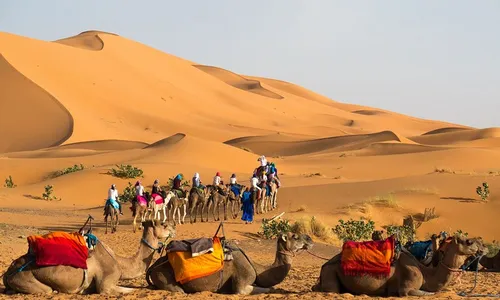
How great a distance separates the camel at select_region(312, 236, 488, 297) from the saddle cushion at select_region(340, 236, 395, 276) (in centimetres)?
9

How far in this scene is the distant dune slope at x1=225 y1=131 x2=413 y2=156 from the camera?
65938mm

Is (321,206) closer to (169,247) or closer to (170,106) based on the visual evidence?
(169,247)

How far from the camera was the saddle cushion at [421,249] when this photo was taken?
1059 centimetres

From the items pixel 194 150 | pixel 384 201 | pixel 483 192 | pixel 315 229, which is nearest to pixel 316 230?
pixel 315 229

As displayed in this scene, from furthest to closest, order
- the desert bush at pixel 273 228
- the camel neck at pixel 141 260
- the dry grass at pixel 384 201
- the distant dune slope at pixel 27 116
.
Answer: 1. the distant dune slope at pixel 27 116
2. the dry grass at pixel 384 201
3. the desert bush at pixel 273 228
4. the camel neck at pixel 141 260

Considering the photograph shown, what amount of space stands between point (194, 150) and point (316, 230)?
2565cm

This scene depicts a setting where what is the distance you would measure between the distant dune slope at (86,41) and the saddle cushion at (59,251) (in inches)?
3533

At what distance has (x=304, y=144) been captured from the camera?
225 ft

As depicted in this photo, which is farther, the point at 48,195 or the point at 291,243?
the point at 48,195

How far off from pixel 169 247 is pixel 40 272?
1638mm

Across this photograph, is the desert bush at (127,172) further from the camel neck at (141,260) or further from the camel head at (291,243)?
the camel head at (291,243)

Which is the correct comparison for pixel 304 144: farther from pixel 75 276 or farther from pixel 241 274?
pixel 75 276

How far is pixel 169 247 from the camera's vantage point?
1012cm

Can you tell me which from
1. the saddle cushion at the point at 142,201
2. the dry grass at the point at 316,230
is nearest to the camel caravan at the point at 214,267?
the dry grass at the point at 316,230
